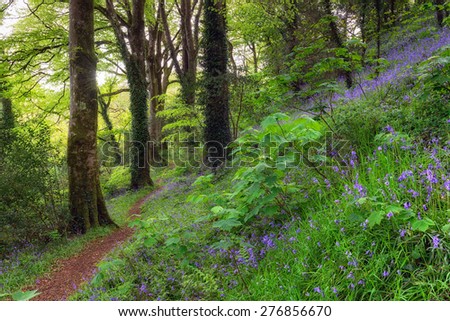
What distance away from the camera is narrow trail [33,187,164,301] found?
17.1 ft

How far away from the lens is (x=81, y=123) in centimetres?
822

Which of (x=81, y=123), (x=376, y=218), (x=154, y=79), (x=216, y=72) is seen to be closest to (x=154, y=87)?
(x=154, y=79)

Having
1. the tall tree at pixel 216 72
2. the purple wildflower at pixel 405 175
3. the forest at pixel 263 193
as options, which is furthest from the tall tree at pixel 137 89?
the purple wildflower at pixel 405 175

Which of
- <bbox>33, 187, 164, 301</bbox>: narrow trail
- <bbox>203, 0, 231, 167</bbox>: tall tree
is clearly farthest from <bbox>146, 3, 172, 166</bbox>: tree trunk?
<bbox>33, 187, 164, 301</bbox>: narrow trail

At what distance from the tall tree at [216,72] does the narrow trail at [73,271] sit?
500 cm

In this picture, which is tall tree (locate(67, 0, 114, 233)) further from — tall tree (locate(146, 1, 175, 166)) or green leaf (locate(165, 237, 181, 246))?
tall tree (locate(146, 1, 175, 166))

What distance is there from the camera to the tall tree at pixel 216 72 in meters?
11.1

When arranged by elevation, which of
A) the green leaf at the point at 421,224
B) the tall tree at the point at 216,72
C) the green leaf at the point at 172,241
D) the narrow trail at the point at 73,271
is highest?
the tall tree at the point at 216,72

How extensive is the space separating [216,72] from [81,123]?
17.4 ft

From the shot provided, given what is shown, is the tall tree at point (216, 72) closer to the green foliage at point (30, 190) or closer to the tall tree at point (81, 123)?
the tall tree at point (81, 123)

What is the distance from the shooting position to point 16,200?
7.68 meters

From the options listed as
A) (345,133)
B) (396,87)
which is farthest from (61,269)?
(396,87)

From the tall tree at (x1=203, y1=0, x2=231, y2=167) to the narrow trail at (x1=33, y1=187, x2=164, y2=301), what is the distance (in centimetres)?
500

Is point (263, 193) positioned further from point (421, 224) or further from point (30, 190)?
point (30, 190)
